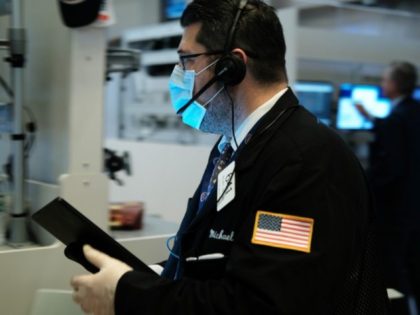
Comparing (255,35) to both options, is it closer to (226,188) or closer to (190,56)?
(190,56)

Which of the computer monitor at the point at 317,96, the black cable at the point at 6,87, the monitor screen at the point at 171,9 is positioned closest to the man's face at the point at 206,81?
the black cable at the point at 6,87

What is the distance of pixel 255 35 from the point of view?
Answer: 111 centimetres

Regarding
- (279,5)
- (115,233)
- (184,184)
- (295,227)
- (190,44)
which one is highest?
(279,5)

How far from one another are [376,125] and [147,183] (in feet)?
5.50

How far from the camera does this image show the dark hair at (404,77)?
3.50m

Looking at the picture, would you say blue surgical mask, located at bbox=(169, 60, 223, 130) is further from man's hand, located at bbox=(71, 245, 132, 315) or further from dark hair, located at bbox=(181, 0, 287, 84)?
man's hand, located at bbox=(71, 245, 132, 315)

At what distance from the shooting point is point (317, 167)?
0.98 metres

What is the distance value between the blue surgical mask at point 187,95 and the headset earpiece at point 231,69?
64 millimetres

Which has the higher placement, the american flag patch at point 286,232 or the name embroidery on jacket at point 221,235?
the american flag patch at point 286,232

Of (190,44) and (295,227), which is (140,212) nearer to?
(190,44)

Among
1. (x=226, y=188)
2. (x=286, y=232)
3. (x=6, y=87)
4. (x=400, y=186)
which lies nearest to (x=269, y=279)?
(x=286, y=232)

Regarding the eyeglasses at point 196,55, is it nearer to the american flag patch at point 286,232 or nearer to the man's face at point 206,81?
the man's face at point 206,81

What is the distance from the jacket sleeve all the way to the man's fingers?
87mm

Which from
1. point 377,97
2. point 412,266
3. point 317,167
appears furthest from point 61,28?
point 377,97
